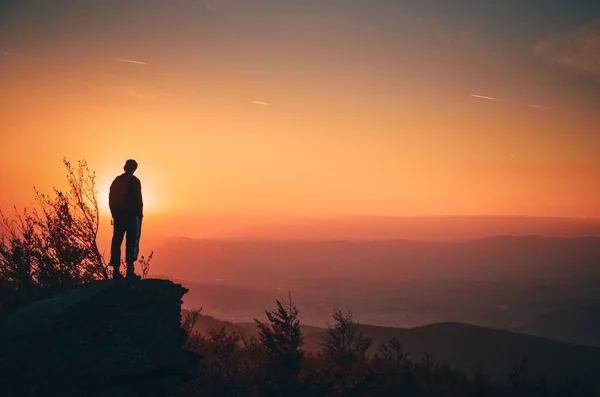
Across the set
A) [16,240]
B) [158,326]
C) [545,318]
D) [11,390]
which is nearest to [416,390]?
[158,326]

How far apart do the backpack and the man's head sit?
0.20m

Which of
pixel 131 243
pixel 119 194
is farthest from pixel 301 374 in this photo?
pixel 119 194

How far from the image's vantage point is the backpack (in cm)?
1275

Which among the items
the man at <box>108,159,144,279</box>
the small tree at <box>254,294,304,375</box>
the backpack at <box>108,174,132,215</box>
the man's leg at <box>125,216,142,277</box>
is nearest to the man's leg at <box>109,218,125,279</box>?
the man at <box>108,159,144,279</box>

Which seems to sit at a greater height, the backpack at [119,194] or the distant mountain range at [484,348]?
the backpack at [119,194]

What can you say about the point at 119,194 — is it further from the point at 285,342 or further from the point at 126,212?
the point at 285,342

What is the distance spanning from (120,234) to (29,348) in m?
4.01

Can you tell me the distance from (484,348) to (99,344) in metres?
113

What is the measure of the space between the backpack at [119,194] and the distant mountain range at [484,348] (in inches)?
2922

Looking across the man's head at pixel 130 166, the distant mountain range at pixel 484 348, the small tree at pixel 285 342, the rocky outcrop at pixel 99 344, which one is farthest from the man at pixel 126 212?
the distant mountain range at pixel 484 348

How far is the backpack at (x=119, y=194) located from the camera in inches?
502

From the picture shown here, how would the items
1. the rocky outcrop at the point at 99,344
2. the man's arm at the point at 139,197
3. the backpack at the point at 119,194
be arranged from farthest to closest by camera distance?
the man's arm at the point at 139,197
the backpack at the point at 119,194
the rocky outcrop at the point at 99,344

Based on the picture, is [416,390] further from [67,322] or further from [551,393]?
[67,322]

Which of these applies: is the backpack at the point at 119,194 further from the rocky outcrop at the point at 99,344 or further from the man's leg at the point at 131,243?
the rocky outcrop at the point at 99,344
